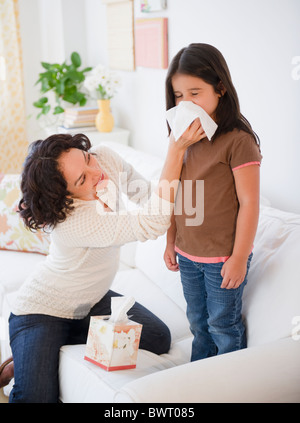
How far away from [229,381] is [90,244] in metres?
0.61

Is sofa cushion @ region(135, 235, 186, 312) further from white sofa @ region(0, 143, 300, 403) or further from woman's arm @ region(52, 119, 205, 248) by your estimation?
woman's arm @ region(52, 119, 205, 248)

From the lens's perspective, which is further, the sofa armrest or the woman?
the woman

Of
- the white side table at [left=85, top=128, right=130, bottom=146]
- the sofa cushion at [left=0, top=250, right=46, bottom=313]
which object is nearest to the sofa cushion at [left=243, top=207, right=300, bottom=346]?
the sofa cushion at [left=0, top=250, right=46, bottom=313]

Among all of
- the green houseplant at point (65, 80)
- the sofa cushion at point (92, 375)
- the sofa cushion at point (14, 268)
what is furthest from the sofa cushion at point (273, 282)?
the green houseplant at point (65, 80)

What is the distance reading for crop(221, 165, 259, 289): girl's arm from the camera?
121cm

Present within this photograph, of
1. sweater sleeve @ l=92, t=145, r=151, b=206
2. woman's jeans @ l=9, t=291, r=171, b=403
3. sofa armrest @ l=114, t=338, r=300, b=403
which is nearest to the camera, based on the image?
sofa armrest @ l=114, t=338, r=300, b=403

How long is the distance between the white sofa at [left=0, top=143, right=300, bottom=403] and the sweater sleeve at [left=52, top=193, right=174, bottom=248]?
35 cm

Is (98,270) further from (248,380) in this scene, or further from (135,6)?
(135,6)

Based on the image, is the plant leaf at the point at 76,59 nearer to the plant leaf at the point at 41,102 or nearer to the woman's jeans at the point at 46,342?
the plant leaf at the point at 41,102

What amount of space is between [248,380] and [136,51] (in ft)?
7.54

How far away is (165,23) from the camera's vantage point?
2.46 metres

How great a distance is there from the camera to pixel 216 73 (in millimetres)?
1197

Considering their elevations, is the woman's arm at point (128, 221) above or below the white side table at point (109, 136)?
above

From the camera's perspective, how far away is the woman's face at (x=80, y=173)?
1.39 metres
